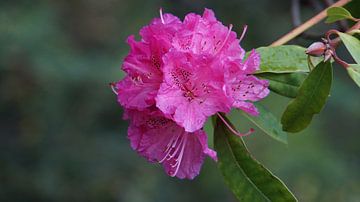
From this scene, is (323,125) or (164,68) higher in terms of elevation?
(164,68)

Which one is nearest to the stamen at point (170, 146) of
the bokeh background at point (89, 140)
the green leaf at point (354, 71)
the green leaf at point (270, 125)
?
the green leaf at point (270, 125)

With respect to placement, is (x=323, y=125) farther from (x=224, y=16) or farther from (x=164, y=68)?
(x=164, y=68)

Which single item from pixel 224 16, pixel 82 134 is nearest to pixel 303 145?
pixel 224 16

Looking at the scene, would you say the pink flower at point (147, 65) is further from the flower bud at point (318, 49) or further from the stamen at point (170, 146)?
the flower bud at point (318, 49)

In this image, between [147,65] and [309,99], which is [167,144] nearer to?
[147,65]

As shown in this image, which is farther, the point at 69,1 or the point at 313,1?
the point at 69,1

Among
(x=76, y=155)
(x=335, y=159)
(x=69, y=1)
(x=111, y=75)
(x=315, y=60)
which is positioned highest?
(x=315, y=60)

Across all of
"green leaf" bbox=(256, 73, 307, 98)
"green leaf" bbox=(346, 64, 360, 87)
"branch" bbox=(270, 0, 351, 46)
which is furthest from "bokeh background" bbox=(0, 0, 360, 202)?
"green leaf" bbox=(346, 64, 360, 87)
